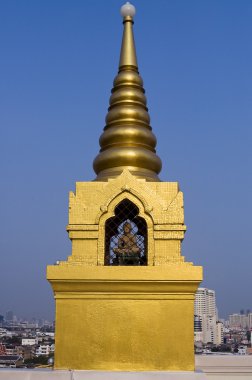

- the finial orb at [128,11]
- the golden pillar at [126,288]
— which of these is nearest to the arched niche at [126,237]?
the golden pillar at [126,288]

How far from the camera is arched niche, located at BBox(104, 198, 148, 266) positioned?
9.34 meters

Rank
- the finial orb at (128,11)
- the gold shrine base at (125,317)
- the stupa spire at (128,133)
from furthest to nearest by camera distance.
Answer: the finial orb at (128,11), the stupa spire at (128,133), the gold shrine base at (125,317)

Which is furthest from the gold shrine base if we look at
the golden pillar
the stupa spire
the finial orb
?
the finial orb

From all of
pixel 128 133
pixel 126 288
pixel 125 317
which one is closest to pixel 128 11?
pixel 128 133

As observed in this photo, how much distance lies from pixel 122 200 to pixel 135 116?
212 centimetres

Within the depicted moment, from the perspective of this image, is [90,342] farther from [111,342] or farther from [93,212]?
[93,212]

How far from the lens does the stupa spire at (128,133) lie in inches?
392

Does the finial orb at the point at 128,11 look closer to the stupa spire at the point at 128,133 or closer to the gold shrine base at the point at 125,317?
the stupa spire at the point at 128,133

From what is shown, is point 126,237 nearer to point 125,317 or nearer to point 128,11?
point 125,317

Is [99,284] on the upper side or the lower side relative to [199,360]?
upper

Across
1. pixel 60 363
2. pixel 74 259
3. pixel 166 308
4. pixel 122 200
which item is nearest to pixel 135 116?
pixel 122 200

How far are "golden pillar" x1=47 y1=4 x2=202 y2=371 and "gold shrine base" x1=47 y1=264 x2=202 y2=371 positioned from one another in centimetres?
2

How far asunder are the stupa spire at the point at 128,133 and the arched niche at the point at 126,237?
0.72 m

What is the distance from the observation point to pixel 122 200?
9.25 m
